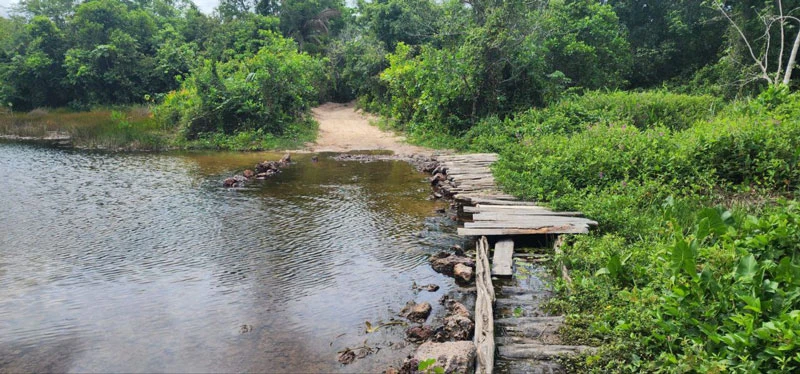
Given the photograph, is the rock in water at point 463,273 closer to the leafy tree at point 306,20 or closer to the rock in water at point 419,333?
the rock in water at point 419,333

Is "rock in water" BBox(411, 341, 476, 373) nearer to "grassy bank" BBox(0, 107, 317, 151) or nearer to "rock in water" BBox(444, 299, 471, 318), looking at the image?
"rock in water" BBox(444, 299, 471, 318)

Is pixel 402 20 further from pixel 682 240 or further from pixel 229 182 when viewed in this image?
pixel 682 240

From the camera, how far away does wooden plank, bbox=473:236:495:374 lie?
13.1 ft

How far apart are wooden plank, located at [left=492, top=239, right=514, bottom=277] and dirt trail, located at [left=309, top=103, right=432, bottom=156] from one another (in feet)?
31.7

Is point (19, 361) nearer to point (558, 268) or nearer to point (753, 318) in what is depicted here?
point (558, 268)

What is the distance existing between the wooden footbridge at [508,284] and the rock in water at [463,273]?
0.53 feet

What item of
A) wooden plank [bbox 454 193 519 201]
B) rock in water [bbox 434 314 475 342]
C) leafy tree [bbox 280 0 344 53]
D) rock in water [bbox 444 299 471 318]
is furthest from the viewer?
leafy tree [bbox 280 0 344 53]

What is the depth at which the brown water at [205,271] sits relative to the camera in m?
4.65

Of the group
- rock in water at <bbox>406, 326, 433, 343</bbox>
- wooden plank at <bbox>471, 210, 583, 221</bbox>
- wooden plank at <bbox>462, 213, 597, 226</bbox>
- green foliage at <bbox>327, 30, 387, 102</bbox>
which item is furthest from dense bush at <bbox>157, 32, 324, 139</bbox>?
rock in water at <bbox>406, 326, 433, 343</bbox>

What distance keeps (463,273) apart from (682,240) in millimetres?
2517

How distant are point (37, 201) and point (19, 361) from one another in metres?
6.88

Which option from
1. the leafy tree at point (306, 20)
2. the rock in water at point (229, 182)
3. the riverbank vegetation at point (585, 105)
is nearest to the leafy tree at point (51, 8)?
the riverbank vegetation at point (585, 105)

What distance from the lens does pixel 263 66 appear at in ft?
Answer: 62.8

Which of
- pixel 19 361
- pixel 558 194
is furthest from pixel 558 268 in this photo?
pixel 19 361
